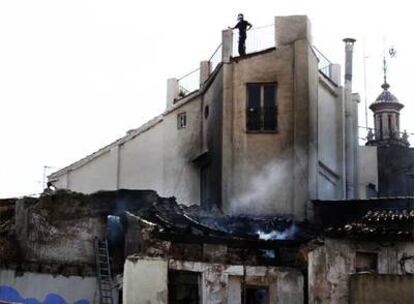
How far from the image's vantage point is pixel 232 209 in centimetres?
2650

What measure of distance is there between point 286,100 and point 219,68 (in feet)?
9.68

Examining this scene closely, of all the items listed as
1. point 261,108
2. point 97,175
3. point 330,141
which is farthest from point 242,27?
point 97,175

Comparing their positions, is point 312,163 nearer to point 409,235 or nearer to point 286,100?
point 286,100

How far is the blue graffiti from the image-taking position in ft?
75.9

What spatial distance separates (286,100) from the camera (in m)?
26.6

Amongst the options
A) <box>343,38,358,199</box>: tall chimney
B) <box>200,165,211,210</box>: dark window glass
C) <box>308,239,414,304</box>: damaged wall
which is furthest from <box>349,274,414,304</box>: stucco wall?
<box>343,38,358,199</box>: tall chimney

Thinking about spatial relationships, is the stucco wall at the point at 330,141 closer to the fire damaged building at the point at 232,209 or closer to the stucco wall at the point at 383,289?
the fire damaged building at the point at 232,209

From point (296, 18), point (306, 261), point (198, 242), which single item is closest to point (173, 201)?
point (198, 242)

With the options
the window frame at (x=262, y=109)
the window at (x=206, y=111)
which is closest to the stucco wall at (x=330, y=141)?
the window frame at (x=262, y=109)

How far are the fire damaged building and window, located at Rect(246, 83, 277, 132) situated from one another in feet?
0.13

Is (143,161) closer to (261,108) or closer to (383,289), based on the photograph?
(261,108)

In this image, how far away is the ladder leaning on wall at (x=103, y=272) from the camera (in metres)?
22.6

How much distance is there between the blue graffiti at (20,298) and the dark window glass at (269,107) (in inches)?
358

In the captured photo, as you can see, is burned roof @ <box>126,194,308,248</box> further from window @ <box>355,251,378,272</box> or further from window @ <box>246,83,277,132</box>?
window @ <box>246,83,277,132</box>
